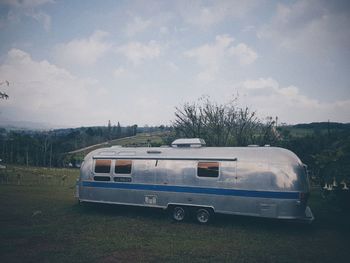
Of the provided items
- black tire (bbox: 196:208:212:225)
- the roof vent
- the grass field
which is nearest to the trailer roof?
the roof vent

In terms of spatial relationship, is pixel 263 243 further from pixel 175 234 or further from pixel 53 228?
pixel 53 228

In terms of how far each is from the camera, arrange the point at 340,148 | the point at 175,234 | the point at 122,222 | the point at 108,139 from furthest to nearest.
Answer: the point at 108,139
the point at 122,222
the point at 340,148
the point at 175,234

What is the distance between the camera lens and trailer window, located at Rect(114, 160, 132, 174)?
543 inches

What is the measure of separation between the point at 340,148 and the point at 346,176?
4.40 feet

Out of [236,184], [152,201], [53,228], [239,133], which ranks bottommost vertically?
[53,228]

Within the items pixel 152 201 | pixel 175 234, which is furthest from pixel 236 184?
pixel 152 201

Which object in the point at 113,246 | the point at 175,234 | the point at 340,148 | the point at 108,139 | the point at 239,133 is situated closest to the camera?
the point at 113,246

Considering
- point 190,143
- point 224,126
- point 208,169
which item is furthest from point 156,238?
point 224,126

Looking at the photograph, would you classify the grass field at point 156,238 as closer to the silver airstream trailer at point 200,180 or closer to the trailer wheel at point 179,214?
the trailer wheel at point 179,214

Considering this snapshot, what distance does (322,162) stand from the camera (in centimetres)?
1229

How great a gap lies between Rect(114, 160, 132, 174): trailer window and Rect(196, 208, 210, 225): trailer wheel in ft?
13.4

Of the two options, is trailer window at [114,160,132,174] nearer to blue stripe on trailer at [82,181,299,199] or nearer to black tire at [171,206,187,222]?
blue stripe on trailer at [82,181,299,199]

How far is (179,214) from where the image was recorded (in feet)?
41.4

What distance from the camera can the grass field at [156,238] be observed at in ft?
28.3
